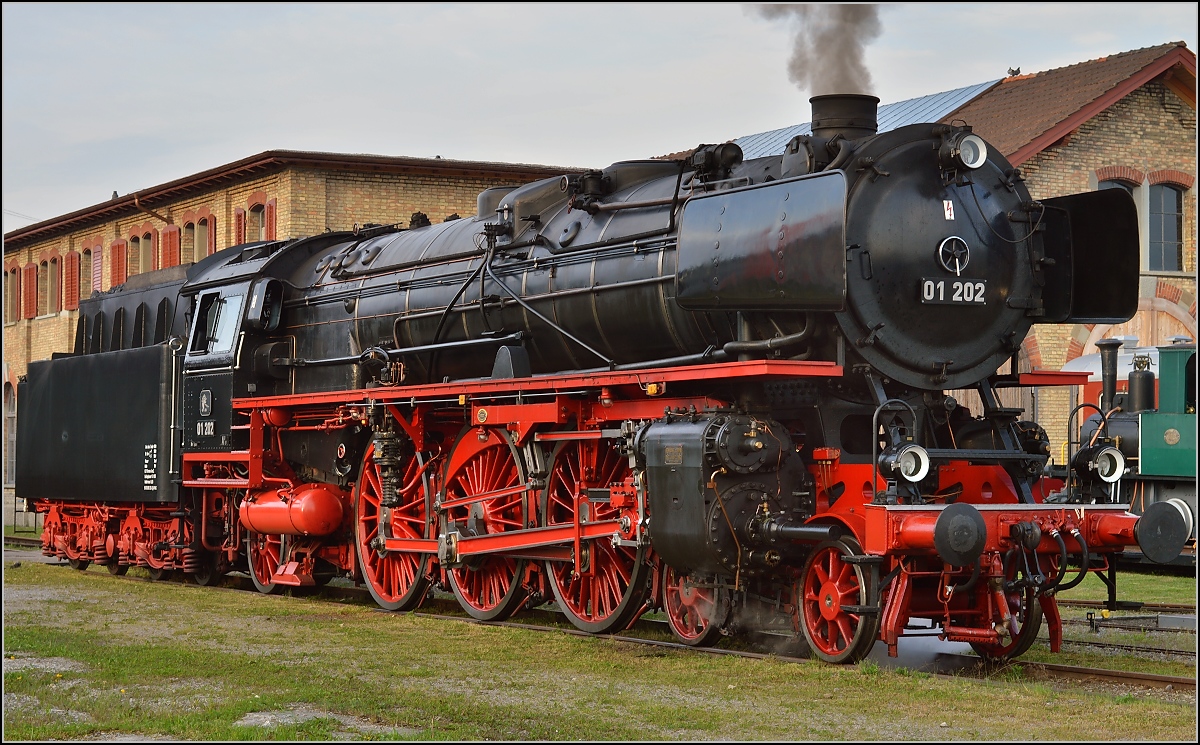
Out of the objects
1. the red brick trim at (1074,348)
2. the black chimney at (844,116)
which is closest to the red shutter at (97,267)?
the red brick trim at (1074,348)

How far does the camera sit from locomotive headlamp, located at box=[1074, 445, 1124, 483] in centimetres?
1002

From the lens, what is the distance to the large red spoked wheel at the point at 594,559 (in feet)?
37.1

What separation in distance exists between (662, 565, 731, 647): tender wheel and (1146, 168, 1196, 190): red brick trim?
1834 cm

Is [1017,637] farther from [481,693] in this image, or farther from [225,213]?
[225,213]

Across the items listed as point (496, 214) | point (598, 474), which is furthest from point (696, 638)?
point (496, 214)

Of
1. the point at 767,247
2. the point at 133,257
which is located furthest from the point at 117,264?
the point at 767,247

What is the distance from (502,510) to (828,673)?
417cm

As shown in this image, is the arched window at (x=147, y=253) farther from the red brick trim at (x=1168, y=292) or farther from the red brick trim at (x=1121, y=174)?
the red brick trim at (x=1168, y=292)

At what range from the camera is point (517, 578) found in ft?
41.2

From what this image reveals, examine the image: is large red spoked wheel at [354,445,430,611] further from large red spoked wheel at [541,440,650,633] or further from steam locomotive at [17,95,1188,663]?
large red spoked wheel at [541,440,650,633]

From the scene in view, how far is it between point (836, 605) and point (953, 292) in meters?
2.28

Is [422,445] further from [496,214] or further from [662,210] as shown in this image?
[662,210]

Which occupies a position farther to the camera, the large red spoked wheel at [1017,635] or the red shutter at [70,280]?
the red shutter at [70,280]

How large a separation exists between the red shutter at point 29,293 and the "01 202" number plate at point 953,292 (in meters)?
36.9
